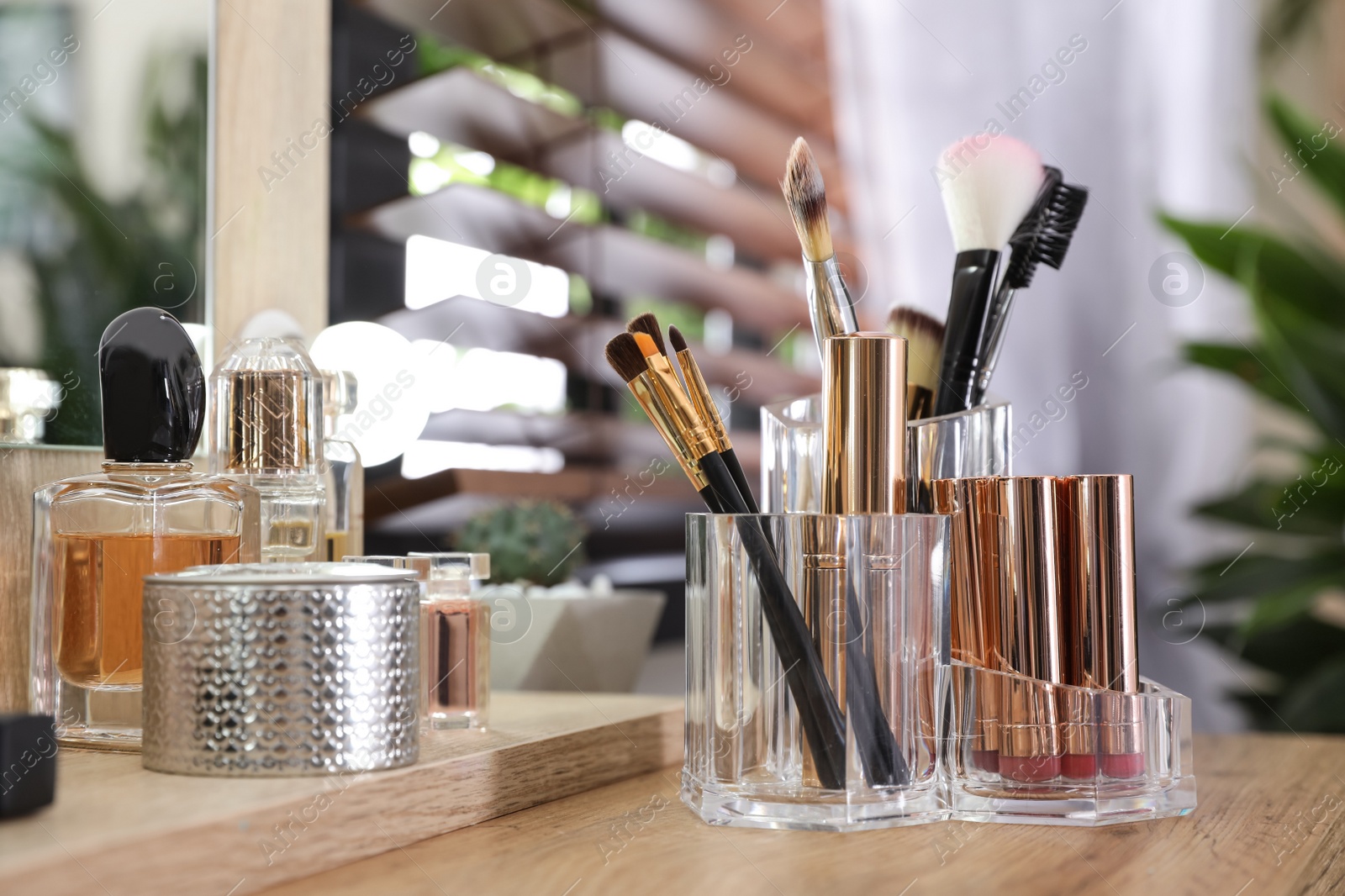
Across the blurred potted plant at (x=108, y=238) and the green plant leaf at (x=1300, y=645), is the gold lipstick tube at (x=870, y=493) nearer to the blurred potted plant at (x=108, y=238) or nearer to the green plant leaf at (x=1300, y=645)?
the blurred potted plant at (x=108, y=238)

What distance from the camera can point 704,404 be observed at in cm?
43

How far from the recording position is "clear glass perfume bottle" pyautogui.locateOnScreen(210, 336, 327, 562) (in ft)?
1.50

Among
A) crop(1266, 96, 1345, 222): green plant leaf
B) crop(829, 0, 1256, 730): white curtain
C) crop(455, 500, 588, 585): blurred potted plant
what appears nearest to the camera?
crop(455, 500, 588, 585): blurred potted plant

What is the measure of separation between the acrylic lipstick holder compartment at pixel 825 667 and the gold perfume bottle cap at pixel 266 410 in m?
0.17

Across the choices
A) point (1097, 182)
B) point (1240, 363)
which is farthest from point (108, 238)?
point (1240, 363)

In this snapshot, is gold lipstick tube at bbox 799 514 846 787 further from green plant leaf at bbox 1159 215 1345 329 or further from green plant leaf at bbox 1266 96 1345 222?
green plant leaf at bbox 1266 96 1345 222

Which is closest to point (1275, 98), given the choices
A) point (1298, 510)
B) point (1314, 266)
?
point (1314, 266)

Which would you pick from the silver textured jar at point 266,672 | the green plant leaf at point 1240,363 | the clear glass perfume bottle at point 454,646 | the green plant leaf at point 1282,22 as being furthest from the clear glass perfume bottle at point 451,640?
the green plant leaf at point 1282,22

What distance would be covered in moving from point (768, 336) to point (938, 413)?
0.92m

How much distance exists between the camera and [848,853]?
37 centimetres

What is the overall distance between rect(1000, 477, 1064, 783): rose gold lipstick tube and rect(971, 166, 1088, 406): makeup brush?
3.0 inches

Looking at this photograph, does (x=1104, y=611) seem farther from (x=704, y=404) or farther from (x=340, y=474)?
(x=340, y=474)

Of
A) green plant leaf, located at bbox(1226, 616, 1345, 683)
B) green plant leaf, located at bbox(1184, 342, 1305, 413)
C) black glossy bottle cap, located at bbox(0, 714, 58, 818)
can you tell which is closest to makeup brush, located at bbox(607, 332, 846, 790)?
black glossy bottle cap, located at bbox(0, 714, 58, 818)

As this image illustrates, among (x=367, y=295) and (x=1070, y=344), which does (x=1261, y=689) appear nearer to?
(x=1070, y=344)
